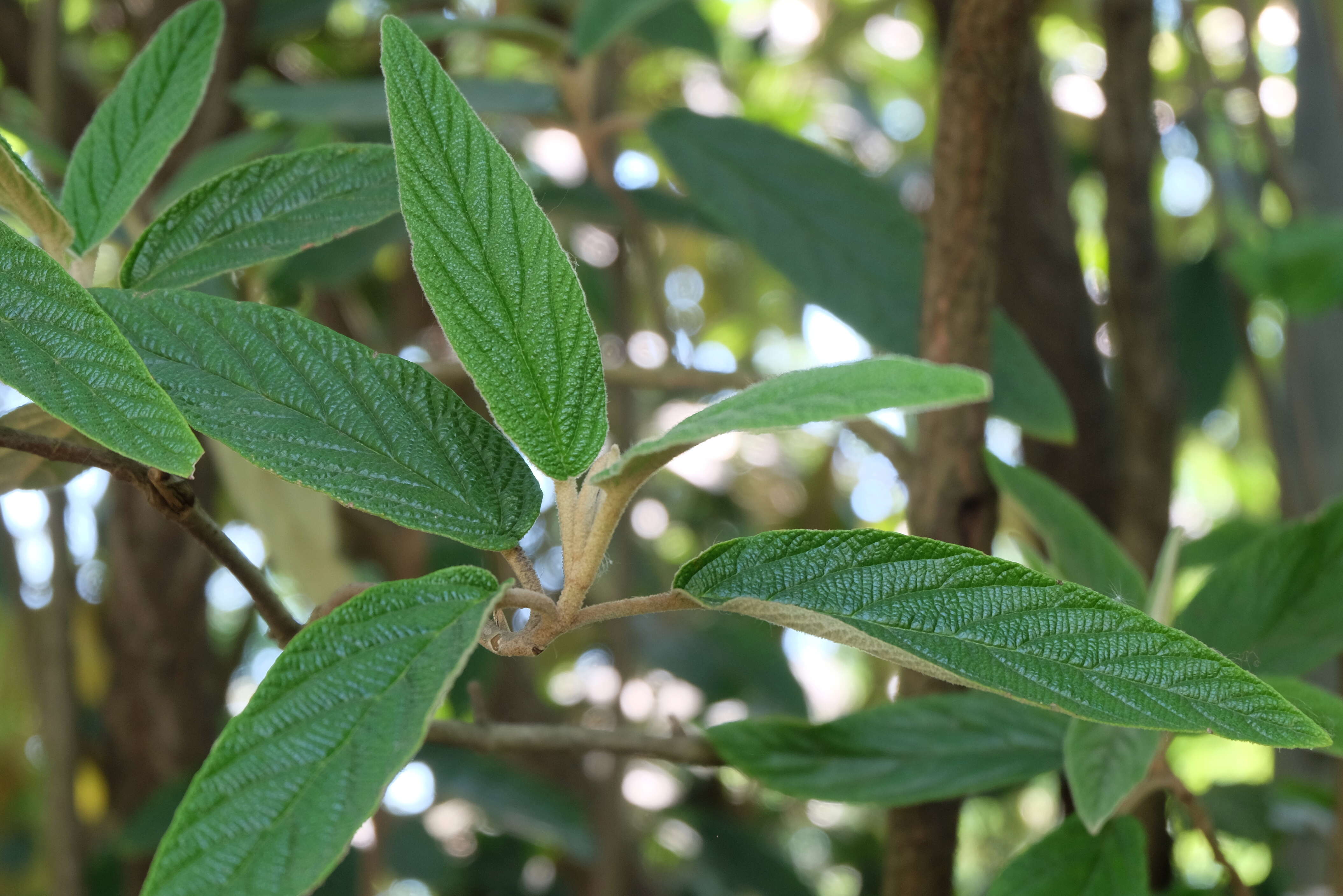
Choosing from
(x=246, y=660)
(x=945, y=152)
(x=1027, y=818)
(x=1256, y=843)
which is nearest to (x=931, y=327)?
(x=945, y=152)

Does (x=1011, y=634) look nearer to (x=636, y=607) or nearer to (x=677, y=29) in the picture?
(x=636, y=607)

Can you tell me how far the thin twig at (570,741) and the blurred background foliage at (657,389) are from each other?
0.04 ft

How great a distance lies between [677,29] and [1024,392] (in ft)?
1.41

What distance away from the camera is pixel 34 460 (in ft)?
0.84

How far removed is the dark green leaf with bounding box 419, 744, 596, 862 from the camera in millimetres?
716

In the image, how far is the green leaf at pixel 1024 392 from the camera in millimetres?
412

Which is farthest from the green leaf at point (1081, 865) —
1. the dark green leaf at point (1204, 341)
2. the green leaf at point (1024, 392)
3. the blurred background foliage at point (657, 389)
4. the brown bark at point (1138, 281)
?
the dark green leaf at point (1204, 341)

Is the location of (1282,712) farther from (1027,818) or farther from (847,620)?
(1027,818)

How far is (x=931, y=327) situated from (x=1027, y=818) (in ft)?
4.62

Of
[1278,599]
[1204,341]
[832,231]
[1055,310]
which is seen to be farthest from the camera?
[1204,341]

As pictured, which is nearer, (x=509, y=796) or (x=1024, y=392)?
(x=1024, y=392)

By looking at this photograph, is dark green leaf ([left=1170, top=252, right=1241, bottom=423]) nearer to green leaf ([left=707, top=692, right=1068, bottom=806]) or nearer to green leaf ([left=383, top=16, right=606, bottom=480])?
green leaf ([left=707, top=692, right=1068, bottom=806])

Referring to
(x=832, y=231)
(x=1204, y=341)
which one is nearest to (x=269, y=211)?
(x=832, y=231)

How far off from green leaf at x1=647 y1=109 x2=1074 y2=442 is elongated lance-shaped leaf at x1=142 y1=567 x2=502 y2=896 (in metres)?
0.29
